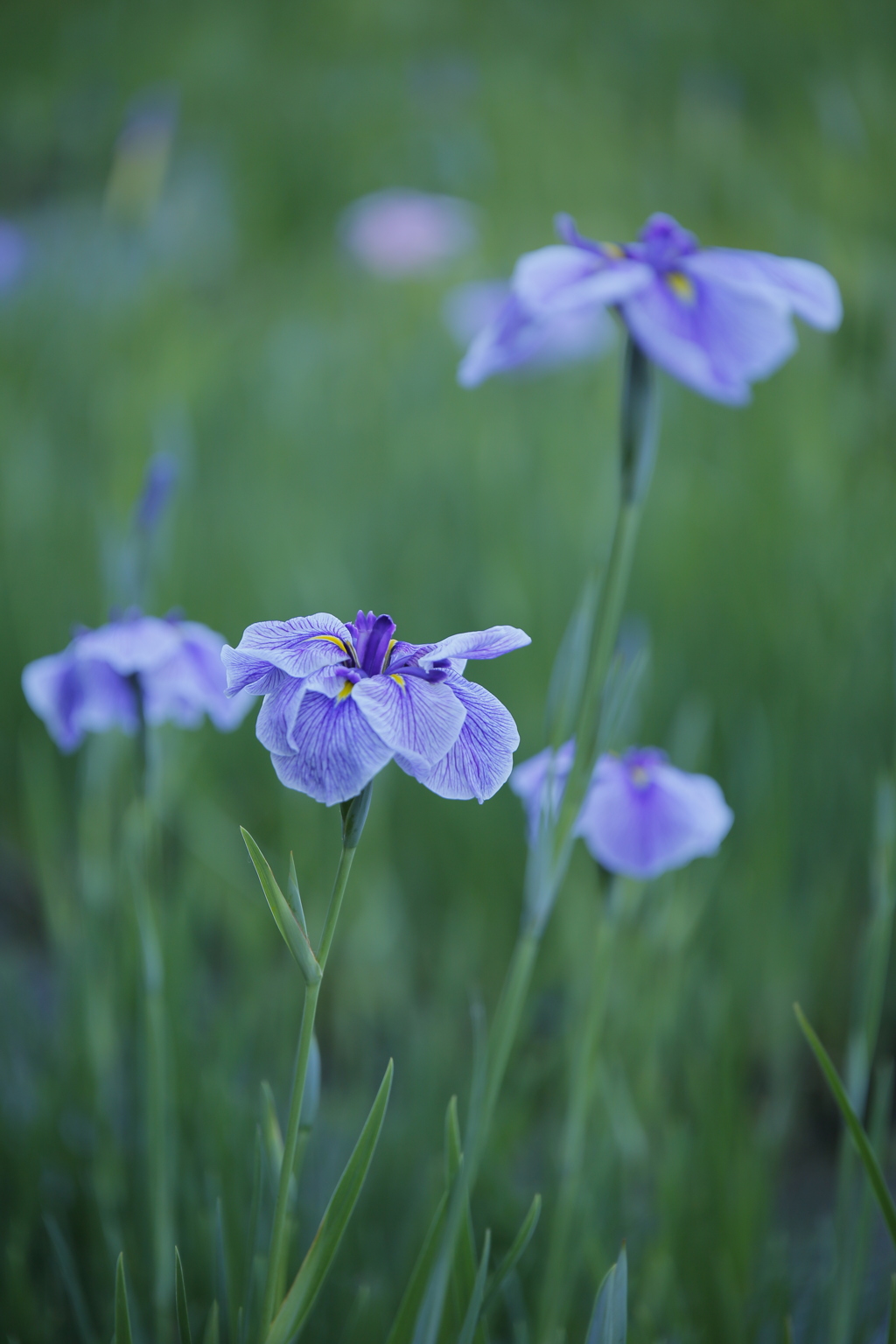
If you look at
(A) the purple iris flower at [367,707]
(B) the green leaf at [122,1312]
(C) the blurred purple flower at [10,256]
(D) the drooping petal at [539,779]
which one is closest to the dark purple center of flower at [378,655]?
(A) the purple iris flower at [367,707]

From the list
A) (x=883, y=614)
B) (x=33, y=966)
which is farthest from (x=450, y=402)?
(x=33, y=966)

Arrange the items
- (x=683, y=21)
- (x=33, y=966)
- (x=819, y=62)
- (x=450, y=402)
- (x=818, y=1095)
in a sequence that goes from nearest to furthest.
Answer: (x=818, y=1095), (x=33, y=966), (x=450, y=402), (x=819, y=62), (x=683, y=21)

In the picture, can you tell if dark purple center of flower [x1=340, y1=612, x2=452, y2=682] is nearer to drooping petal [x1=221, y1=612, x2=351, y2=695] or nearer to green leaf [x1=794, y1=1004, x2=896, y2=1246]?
drooping petal [x1=221, y1=612, x2=351, y2=695]

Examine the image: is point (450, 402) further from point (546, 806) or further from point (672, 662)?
point (546, 806)

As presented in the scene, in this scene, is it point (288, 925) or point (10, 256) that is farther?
point (10, 256)

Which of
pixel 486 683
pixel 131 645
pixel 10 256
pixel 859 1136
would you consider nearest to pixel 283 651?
pixel 131 645

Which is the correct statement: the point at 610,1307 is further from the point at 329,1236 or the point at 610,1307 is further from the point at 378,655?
the point at 378,655

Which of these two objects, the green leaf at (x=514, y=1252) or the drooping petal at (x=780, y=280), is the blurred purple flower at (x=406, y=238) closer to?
the drooping petal at (x=780, y=280)

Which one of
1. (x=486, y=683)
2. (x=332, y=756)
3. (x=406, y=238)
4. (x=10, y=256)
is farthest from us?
(x=406, y=238)
